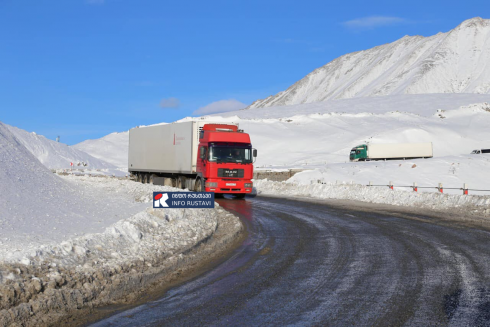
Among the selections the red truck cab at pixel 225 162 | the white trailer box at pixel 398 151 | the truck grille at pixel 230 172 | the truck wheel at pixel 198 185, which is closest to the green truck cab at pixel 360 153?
the white trailer box at pixel 398 151

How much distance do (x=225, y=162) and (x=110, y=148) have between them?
292 ft

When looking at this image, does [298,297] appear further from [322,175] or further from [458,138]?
[458,138]

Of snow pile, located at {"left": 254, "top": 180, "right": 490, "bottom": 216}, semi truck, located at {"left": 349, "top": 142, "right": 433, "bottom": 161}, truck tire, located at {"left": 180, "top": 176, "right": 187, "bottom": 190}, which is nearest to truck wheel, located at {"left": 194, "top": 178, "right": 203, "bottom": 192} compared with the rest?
truck tire, located at {"left": 180, "top": 176, "right": 187, "bottom": 190}

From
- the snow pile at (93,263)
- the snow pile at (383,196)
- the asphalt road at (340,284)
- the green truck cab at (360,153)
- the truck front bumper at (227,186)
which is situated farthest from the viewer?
the green truck cab at (360,153)

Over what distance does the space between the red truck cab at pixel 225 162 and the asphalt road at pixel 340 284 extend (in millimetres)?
12860

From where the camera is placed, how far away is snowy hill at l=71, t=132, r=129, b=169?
338 ft

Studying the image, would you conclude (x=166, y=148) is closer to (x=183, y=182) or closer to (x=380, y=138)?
(x=183, y=182)

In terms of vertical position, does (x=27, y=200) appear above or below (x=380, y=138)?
below

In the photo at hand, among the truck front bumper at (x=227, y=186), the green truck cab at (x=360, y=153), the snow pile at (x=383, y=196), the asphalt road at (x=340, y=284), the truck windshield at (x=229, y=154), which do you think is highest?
the green truck cab at (x=360, y=153)

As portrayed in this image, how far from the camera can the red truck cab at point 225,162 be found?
88.9ft

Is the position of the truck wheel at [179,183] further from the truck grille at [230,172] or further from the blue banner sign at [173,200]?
the blue banner sign at [173,200]

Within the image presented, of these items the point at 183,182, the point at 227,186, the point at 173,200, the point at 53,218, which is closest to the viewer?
the point at 53,218

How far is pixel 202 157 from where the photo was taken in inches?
1096

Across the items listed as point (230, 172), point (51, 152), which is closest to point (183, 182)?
point (230, 172)
